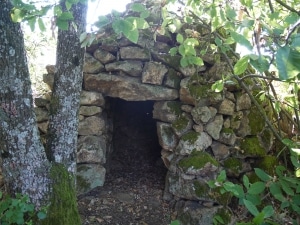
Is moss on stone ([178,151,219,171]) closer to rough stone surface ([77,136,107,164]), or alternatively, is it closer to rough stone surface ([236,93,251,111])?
rough stone surface ([236,93,251,111])

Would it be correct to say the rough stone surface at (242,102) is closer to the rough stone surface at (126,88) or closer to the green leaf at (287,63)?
the rough stone surface at (126,88)

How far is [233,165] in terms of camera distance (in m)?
3.55

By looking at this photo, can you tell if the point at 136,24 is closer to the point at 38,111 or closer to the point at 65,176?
the point at 65,176

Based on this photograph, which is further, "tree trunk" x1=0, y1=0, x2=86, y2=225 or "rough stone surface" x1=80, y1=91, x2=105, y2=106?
"rough stone surface" x1=80, y1=91, x2=105, y2=106

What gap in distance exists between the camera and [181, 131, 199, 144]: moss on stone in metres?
3.44

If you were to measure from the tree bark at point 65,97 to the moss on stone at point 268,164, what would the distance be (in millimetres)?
2324

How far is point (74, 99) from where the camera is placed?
248 centimetres

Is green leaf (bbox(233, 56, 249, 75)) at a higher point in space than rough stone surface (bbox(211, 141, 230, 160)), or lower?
higher

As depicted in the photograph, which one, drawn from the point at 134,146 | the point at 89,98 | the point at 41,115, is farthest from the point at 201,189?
the point at 41,115

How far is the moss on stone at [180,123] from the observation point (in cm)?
349

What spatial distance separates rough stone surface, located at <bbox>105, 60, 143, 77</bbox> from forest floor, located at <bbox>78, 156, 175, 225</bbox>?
1.39 m

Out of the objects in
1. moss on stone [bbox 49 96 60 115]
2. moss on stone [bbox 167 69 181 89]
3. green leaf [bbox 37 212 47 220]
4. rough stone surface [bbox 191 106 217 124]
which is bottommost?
green leaf [bbox 37 212 47 220]


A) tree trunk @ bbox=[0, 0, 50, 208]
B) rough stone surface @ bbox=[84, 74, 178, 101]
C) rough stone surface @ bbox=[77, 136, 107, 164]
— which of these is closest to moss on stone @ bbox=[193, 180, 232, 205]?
rough stone surface @ bbox=[84, 74, 178, 101]

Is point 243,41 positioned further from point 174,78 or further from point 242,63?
point 174,78
